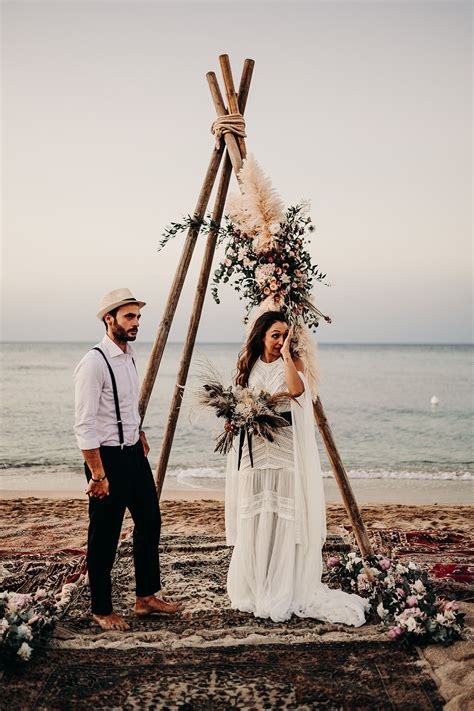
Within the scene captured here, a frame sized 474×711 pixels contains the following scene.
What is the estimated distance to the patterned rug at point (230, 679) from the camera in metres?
3.30

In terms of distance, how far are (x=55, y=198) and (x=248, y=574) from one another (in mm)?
16329

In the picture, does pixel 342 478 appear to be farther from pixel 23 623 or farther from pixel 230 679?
pixel 23 623

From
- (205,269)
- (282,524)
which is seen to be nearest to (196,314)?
(205,269)

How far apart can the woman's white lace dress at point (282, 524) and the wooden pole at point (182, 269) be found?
0.95 metres

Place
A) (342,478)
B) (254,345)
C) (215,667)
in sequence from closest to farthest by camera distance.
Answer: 1. (215,667)
2. (254,345)
3. (342,478)

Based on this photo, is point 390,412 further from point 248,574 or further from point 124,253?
point 248,574

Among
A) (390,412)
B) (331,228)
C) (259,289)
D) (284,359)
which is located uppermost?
(331,228)

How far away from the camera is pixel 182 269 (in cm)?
539

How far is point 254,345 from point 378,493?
6.94 meters

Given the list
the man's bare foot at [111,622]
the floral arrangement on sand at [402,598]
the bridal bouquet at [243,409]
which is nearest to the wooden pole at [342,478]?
the floral arrangement on sand at [402,598]

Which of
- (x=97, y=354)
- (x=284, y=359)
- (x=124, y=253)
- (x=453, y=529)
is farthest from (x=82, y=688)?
(x=124, y=253)

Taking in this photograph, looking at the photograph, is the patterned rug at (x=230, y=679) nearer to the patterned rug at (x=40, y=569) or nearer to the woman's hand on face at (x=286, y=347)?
the patterned rug at (x=40, y=569)

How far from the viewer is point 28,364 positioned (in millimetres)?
44312

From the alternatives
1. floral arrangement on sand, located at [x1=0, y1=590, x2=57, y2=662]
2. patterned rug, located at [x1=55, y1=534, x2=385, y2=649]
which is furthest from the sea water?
floral arrangement on sand, located at [x1=0, y1=590, x2=57, y2=662]
